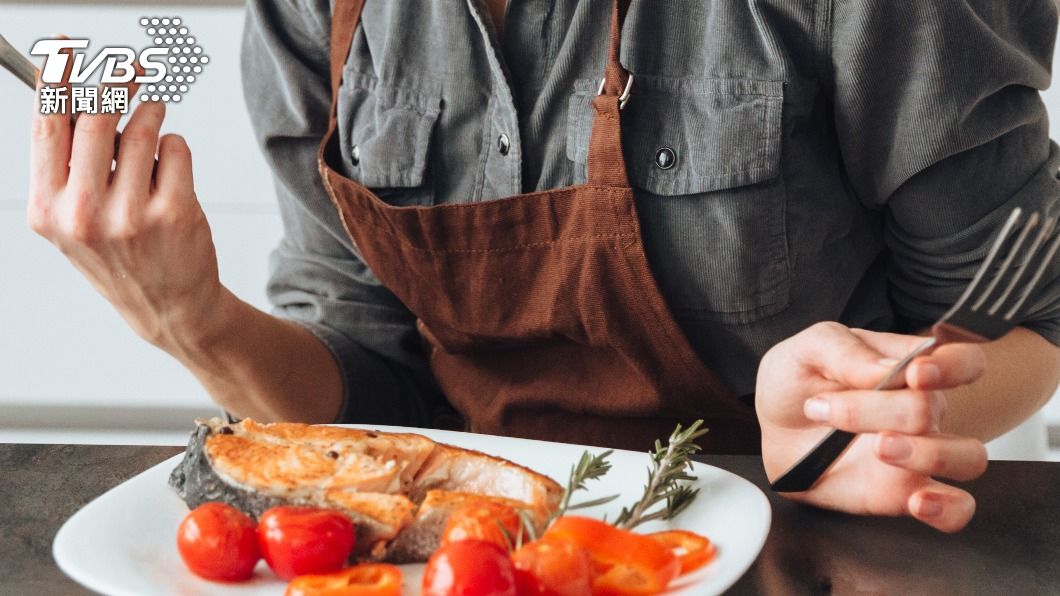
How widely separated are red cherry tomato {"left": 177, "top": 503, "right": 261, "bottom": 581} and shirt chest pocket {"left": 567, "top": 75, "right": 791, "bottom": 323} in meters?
0.52

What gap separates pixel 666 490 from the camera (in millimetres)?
810

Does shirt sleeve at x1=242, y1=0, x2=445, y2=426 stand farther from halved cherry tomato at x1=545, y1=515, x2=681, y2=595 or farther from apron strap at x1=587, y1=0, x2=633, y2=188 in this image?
halved cherry tomato at x1=545, y1=515, x2=681, y2=595

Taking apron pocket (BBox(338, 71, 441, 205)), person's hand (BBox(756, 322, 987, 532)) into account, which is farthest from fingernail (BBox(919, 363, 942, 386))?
apron pocket (BBox(338, 71, 441, 205))

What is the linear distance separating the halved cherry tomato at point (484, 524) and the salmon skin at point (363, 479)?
24 mm

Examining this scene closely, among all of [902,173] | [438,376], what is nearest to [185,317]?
[438,376]

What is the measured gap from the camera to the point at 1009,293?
0.72 m

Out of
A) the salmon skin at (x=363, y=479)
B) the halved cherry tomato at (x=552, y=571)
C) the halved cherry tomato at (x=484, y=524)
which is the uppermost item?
the halved cherry tomato at (x=552, y=571)

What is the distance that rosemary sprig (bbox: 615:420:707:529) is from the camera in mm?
774

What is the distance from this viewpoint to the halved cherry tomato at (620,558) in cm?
69

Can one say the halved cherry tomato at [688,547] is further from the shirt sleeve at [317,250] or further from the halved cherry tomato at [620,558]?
the shirt sleeve at [317,250]

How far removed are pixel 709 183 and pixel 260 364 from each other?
0.49 meters

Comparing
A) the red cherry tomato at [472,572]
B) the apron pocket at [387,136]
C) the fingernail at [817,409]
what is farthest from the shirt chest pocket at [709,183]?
the red cherry tomato at [472,572]

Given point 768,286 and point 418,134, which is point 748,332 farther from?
point 418,134

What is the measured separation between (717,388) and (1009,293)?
0.44 m
